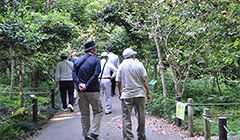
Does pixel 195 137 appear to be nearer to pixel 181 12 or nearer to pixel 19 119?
pixel 181 12

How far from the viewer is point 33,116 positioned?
6422 millimetres

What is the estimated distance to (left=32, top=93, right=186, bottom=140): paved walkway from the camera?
5586 millimetres

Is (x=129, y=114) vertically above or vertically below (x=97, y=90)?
below

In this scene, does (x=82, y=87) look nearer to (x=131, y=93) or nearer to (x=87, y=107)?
(x=87, y=107)

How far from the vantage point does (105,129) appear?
614 centimetres

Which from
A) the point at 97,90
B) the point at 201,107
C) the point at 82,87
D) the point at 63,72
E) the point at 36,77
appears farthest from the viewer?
the point at 36,77

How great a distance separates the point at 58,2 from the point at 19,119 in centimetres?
718

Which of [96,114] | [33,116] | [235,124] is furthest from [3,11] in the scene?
[235,124]

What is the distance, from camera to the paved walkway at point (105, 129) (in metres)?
5.59

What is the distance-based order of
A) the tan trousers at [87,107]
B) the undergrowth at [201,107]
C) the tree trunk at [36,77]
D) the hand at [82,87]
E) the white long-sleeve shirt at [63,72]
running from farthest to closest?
the tree trunk at [36,77]
the white long-sleeve shirt at [63,72]
the undergrowth at [201,107]
the tan trousers at [87,107]
the hand at [82,87]

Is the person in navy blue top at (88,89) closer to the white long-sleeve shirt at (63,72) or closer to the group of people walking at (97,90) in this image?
the group of people walking at (97,90)

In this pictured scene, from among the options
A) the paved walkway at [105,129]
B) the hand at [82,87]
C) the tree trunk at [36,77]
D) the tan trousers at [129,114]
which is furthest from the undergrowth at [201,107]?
the tree trunk at [36,77]

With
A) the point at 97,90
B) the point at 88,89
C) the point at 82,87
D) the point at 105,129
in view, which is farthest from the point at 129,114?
the point at 105,129

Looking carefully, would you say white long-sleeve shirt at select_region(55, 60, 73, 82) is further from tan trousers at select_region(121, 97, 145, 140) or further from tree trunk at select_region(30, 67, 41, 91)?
tree trunk at select_region(30, 67, 41, 91)
